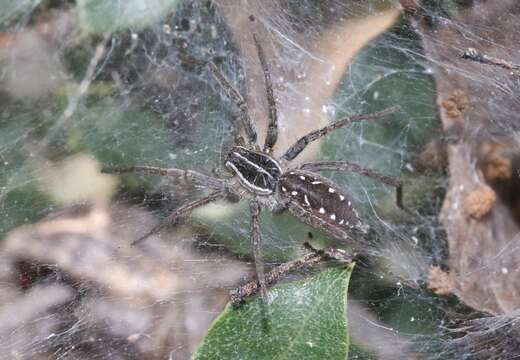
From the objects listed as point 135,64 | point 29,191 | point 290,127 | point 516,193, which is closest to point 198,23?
point 135,64

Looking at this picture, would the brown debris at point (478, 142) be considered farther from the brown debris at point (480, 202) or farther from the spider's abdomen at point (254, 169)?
the spider's abdomen at point (254, 169)

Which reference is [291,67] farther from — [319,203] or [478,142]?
[478,142]

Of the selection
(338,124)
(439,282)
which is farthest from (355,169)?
(439,282)

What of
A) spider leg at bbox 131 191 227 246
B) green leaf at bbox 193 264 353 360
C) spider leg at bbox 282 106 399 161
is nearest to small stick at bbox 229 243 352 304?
green leaf at bbox 193 264 353 360

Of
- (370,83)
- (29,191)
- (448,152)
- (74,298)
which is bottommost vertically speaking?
(448,152)

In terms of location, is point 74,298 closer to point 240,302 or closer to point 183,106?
point 240,302
